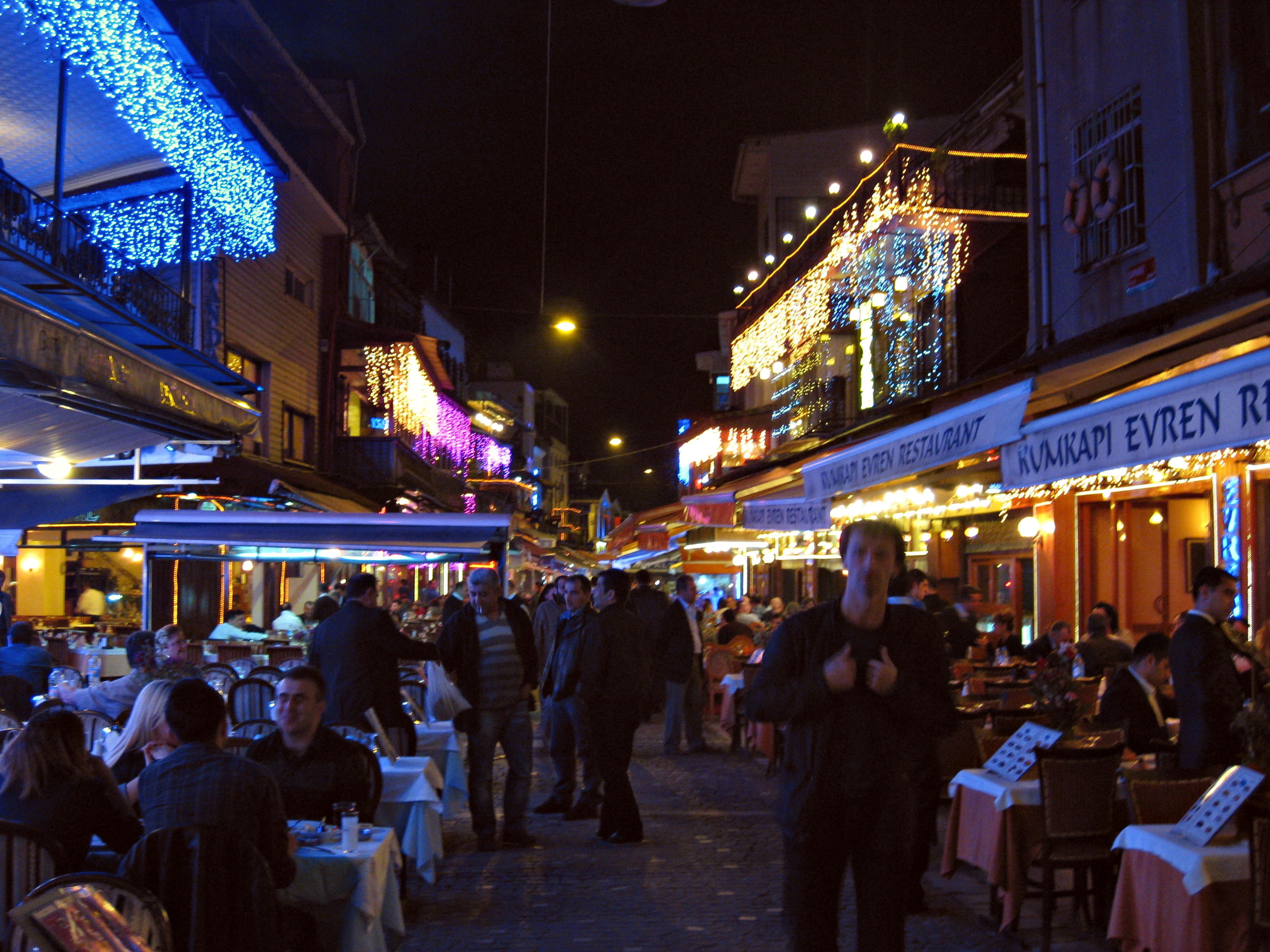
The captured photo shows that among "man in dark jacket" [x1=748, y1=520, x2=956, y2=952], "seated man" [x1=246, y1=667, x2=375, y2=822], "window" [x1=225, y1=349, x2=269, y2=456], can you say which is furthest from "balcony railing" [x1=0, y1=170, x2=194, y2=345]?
"man in dark jacket" [x1=748, y1=520, x2=956, y2=952]

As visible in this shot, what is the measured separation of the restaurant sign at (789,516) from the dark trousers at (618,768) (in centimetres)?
368

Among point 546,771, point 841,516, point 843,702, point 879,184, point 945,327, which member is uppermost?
point 879,184

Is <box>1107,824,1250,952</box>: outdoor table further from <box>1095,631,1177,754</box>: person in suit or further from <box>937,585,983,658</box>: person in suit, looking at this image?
<box>937,585,983,658</box>: person in suit

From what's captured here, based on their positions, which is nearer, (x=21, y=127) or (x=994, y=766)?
(x=994, y=766)

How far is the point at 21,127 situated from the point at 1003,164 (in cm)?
1394

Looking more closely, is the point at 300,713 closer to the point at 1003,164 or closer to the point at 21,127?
the point at 21,127

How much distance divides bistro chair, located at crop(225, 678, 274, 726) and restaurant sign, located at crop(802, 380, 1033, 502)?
5.07 meters

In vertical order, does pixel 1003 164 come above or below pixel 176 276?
above

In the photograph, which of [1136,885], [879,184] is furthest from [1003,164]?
[1136,885]

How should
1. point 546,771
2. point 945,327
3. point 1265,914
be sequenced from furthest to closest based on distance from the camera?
point 945,327, point 546,771, point 1265,914

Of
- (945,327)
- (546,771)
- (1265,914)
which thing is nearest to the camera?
(1265,914)

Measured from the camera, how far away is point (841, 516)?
75.6 feet

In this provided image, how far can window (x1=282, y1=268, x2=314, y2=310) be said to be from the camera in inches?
1053

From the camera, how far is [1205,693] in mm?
6434
